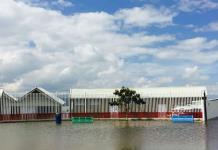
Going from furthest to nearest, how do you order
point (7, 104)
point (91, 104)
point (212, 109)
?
point (91, 104) → point (7, 104) → point (212, 109)

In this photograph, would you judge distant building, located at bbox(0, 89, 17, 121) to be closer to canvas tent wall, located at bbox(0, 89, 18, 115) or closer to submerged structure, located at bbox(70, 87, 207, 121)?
canvas tent wall, located at bbox(0, 89, 18, 115)

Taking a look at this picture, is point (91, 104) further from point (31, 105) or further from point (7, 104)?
point (7, 104)

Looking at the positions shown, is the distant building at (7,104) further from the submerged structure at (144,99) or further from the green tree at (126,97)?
the green tree at (126,97)

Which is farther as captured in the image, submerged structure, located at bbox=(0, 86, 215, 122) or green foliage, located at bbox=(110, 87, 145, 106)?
submerged structure, located at bbox=(0, 86, 215, 122)

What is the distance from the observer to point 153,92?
226 feet

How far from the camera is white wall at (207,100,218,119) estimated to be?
197 feet

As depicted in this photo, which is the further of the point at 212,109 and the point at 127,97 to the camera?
the point at 127,97

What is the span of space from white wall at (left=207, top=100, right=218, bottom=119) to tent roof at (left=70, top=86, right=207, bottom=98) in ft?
11.5

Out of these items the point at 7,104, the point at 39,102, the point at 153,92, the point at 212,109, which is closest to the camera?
the point at 212,109

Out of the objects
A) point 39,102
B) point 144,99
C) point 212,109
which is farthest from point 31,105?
point 212,109

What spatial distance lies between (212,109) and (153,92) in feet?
33.3

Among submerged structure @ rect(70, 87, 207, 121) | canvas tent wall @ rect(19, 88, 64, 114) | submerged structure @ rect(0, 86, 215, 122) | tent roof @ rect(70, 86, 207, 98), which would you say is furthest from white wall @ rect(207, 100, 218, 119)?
canvas tent wall @ rect(19, 88, 64, 114)

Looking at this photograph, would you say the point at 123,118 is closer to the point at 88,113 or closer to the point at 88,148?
the point at 88,113

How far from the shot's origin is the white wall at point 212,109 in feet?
197
